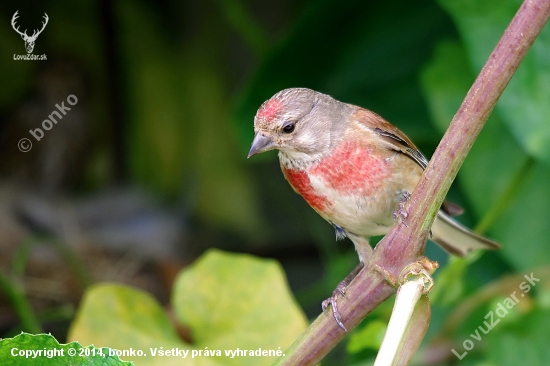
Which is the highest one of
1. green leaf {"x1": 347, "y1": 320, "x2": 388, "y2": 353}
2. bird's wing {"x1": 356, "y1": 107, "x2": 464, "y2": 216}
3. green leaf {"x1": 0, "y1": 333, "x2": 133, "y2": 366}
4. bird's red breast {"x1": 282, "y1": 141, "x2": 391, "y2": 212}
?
bird's wing {"x1": 356, "y1": 107, "x2": 464, "y2": 216}

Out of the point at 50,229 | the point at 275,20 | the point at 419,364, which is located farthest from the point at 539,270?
the point at 50,229

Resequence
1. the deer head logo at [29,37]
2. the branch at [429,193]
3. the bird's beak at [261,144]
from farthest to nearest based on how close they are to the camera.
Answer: the deer head logo at [29,37]
the bird's beak at [261,144]
the branch at [429,193]

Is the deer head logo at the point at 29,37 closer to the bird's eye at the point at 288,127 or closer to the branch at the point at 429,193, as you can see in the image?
the bird's eye at the point at 288,127

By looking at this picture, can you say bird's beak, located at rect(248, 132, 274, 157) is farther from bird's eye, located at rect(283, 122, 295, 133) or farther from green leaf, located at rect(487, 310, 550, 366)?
green leaf, located at rect(487, 310, 550, 366)

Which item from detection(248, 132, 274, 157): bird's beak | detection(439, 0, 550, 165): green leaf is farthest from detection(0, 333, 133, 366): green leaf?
detection(439, 0, 550, 165): green leaf

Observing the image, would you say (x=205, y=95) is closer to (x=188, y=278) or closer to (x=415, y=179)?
(x=188, y=278)

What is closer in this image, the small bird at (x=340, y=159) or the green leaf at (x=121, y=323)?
the small bird at (x=340, y=159)

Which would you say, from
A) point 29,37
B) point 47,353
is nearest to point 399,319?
point 47,353

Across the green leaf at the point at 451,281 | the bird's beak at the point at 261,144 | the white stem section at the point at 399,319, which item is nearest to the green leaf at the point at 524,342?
the green leaf at the point at 451,281
